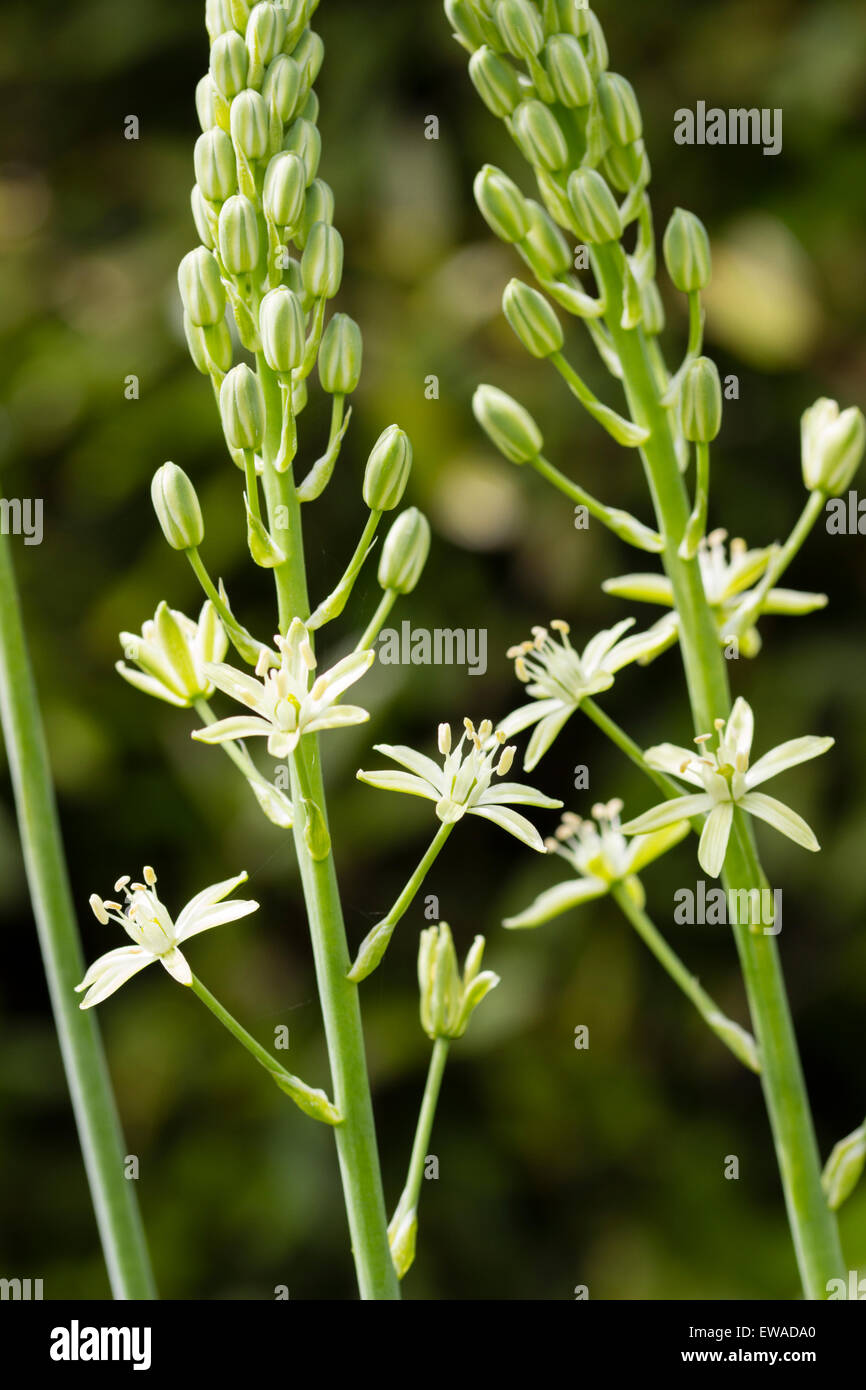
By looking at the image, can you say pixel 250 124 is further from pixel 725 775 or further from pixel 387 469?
pixel 725 775

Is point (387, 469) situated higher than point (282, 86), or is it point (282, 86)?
point (282, 86)

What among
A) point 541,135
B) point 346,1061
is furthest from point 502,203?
point 346,1061

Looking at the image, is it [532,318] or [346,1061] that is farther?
[532,318]

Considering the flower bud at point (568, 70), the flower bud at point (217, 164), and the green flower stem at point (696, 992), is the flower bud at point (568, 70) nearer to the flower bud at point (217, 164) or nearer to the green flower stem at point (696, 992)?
the flower bud at point (217, 164)

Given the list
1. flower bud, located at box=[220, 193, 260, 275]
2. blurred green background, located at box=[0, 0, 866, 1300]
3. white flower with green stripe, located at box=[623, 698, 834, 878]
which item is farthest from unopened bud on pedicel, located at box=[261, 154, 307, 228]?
blurred green background, located at box=[0, 0, 866, 1300]

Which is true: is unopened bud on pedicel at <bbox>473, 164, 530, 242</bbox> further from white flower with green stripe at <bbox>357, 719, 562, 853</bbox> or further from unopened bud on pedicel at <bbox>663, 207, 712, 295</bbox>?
white flower with green stripe at <bbox>357, 719, 562, 853</bbox>
